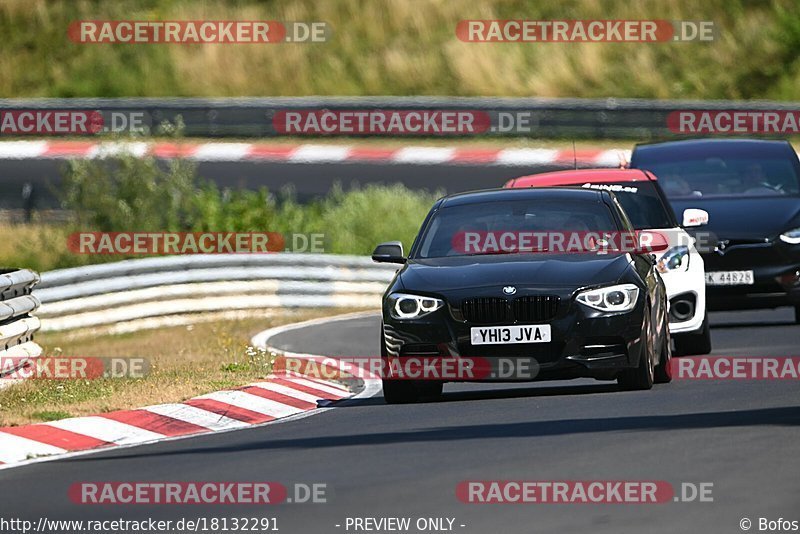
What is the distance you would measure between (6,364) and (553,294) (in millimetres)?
3786

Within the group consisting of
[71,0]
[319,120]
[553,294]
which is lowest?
[553,294]

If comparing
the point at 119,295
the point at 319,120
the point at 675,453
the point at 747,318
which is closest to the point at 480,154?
the point at 319,120

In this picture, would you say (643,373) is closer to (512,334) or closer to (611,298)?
(611,298)

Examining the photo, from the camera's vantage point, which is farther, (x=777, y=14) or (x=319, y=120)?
(x=777, y=14)

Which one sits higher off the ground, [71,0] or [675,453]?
[71,0]

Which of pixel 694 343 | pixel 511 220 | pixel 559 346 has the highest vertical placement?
pixel 511 220

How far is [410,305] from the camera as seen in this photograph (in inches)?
493

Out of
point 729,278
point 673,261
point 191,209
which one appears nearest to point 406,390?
point 673,261

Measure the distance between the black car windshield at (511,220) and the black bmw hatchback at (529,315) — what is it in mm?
118

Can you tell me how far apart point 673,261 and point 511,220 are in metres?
2.79

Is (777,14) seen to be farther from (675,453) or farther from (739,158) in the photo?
(675,453)

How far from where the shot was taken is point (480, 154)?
32.2 metres

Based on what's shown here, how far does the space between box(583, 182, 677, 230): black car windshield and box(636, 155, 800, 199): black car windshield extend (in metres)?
2.24

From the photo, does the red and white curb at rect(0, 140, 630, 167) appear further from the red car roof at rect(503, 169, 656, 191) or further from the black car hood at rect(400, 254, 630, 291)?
the black car hood at rect(400, 254, 630, 291)
